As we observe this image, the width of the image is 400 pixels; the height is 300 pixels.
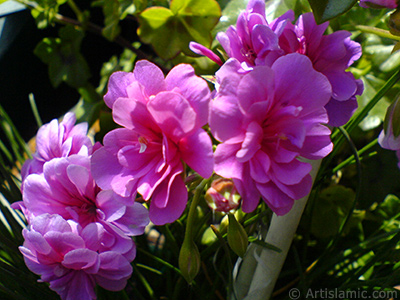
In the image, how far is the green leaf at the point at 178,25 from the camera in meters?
0.55

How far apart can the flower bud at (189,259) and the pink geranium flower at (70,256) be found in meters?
0.05

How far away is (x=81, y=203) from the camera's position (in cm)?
34

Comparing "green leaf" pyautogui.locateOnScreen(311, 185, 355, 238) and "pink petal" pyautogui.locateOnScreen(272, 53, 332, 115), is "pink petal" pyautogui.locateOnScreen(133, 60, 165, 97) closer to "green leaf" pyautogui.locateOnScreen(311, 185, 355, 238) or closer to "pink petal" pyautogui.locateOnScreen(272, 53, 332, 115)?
"pink petal" pyautogui.locateOnScreen(272, 53, 332, 115)

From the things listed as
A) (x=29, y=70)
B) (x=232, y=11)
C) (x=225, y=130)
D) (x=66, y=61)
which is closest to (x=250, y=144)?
(x=225, y=130)

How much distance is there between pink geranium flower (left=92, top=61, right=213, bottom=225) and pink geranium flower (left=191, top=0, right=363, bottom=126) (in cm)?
7

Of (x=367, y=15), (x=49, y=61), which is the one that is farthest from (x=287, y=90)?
(x=49, y=61)

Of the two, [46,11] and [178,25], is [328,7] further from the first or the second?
[46,11]

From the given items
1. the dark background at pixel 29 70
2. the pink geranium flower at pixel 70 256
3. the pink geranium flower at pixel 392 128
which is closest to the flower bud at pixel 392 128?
the pink geranium flower at pixel 392 128

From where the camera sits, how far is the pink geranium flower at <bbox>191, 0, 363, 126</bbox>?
294mm

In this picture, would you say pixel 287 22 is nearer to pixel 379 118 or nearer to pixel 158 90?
pixel 158 90

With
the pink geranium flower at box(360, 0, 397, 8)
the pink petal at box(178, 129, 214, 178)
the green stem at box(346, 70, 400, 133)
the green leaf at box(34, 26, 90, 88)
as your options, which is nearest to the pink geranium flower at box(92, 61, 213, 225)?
the pink petal at box(178, 129, 214, 178)

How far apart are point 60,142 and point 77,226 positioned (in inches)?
3.4

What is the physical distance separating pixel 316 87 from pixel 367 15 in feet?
1.55

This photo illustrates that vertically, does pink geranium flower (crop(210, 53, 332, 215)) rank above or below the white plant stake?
above
